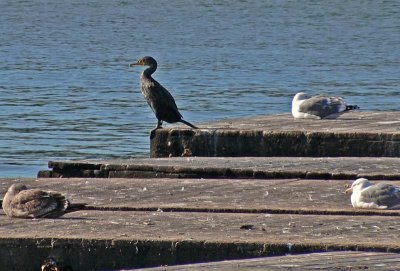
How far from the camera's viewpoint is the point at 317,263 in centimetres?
698

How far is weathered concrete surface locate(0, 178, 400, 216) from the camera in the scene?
9.62 meters

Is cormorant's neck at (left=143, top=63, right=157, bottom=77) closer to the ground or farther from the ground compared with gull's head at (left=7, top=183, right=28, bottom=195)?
farther from the ground

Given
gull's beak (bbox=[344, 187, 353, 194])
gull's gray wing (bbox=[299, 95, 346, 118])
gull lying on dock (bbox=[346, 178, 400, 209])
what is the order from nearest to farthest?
gull lying on dock (bbox=[346, 178, 400, 209]) → gull's beak (bbox=[344, 187, 353, 194]) → gull's gray wing (bbox=[299, 95, 346, 118])

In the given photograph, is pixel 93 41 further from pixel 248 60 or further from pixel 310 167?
pixel 310 167

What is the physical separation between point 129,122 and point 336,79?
26.2ft

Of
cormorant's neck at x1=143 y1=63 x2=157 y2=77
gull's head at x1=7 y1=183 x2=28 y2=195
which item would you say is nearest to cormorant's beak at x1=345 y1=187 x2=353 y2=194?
gull's head at x1=7 y1=183 x2=28 y2=195

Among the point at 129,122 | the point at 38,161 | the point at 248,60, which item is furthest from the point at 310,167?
the point at 248,60

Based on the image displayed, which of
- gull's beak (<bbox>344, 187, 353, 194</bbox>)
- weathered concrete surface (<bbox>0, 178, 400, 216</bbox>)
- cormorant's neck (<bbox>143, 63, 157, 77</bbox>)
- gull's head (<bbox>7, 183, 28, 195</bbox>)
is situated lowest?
weathered concrete surface (<bbox>0, 178, 400, 216</bbox>)

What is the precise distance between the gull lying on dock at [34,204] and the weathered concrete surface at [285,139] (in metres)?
3.96

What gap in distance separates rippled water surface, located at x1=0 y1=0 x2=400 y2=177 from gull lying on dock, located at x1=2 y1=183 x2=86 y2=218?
24.4ft

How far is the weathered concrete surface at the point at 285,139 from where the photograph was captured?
510 inches

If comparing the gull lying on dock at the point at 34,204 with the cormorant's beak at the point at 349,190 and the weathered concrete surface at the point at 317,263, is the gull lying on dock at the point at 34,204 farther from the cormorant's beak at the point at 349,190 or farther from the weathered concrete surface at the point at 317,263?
the weathered concrete surface at the point at 317,263

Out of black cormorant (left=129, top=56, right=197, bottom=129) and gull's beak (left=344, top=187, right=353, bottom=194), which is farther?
black cormorant (left=129, top=56, right=197, bottom=129)

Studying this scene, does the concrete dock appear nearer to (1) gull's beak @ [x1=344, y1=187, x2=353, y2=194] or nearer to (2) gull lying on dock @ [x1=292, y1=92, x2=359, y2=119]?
(1) gull's beak @ [x1=344, y1=187, x2=353, y2=194]
